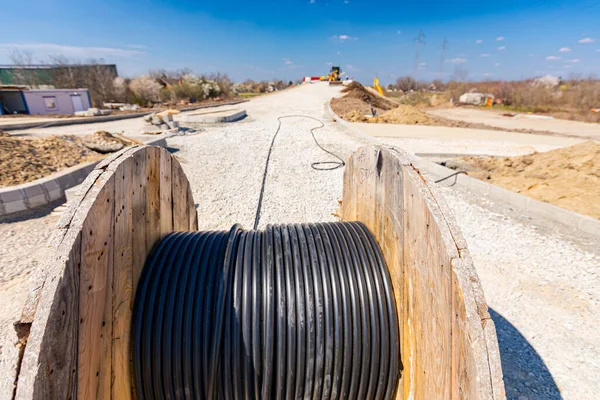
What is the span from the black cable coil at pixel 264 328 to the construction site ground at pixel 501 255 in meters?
1.08

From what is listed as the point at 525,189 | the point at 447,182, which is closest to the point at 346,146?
the point at 447,182

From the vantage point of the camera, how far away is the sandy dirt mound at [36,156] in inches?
249

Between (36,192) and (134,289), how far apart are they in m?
5.20

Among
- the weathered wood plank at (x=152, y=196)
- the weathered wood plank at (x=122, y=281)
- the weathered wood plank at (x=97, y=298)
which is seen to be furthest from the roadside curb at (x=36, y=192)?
the weathered wood plank at (x=97, y=298)

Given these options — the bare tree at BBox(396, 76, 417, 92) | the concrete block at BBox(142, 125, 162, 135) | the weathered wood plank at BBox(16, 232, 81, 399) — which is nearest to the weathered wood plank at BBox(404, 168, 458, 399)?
the weathered wood plank at BBox(16, 232, 81, 399)

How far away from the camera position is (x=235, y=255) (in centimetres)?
225

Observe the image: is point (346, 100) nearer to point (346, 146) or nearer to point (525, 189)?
point (346, 146)

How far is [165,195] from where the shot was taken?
266 centimetres

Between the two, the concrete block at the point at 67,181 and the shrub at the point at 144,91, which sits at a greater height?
the shrub at the point at 144,91

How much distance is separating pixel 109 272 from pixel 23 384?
65 centimetres

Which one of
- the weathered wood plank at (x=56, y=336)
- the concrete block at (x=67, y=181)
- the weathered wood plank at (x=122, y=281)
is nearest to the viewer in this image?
the weathered wood plank at (x=56, y=336)

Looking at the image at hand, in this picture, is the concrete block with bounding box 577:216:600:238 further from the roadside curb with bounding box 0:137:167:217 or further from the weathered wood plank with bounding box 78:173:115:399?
the roadside curb with bounding box 0:137:167:217

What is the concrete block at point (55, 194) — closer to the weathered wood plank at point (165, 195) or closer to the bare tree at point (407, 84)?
the weathered wood plank at point (165, 195)

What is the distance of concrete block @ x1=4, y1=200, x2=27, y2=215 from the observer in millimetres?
5285
